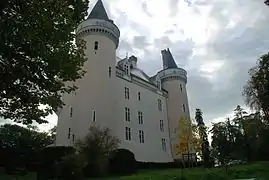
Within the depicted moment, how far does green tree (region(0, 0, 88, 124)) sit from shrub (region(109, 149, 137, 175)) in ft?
52.8

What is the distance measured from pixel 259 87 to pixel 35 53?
1212 inches

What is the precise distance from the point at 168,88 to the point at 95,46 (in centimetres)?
1766

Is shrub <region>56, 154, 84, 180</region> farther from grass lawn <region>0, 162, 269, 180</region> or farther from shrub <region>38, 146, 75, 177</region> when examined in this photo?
shrub <region>38, 146, 75, 177</region>

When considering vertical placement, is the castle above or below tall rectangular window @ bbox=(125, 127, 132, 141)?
above

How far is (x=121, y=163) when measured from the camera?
29.4m

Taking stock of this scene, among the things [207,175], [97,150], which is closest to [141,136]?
[97,150]

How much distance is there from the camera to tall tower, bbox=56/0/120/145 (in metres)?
33.6

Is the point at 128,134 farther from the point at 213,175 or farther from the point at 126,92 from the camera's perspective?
the point at 213,175

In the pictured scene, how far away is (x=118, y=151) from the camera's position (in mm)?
30375

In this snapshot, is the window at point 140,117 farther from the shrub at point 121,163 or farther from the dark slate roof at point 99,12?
the dark slate roof at point 99,12

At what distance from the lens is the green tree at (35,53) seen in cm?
1044

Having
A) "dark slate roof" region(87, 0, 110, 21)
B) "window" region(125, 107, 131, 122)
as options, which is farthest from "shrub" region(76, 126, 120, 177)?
"dark slate roof" region(87, 0, 110, 21)

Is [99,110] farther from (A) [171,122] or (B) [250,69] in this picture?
(B) [250,69]

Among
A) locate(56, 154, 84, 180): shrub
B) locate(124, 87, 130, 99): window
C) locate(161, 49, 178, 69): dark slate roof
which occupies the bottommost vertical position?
locate(56, 154, 84, 180): shrub
